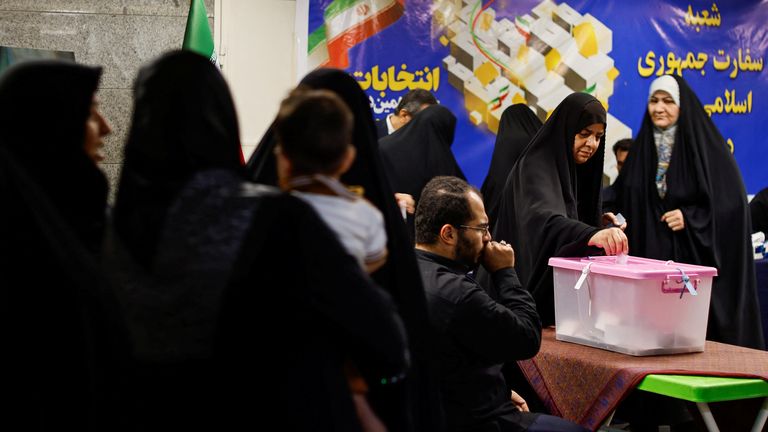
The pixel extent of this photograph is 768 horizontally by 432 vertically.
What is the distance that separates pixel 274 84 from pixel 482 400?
304 centimetres

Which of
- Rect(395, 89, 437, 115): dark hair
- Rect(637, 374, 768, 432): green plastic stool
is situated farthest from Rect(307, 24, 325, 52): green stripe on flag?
Rect(637, 374, 768, 432): green plastic stool

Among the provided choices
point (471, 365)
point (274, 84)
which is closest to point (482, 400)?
point (471, 365)

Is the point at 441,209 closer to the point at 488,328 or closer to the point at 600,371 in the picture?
the point at 488,328

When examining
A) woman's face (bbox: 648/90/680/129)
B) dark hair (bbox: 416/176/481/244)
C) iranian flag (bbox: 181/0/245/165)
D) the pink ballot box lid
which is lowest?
the pink ballot box lid

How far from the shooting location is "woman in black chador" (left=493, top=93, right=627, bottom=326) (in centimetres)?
301

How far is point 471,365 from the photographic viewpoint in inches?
86.0

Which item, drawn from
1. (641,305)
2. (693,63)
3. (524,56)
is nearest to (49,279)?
(641,305)

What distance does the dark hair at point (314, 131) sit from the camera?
133 cm

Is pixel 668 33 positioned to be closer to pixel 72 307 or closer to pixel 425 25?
pixel 425 25

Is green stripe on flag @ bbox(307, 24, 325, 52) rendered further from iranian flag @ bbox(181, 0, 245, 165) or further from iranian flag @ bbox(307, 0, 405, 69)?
iranian flag @ bbox(181, 0, 245, 165)

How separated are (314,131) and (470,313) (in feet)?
3.06

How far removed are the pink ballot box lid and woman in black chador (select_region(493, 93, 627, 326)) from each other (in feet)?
0.30

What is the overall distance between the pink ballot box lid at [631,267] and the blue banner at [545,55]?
249 centimetres

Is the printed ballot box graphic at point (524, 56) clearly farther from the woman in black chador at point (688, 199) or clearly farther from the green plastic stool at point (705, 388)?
the green plastic stool at point (705, 388)
